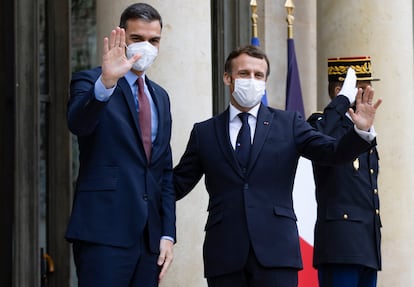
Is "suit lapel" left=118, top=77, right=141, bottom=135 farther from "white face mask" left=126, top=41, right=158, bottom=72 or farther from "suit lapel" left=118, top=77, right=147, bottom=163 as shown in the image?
"white face mask" left=126, top=41, right=158, bottom=72

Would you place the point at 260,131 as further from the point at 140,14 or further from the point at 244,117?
the point at 140,14

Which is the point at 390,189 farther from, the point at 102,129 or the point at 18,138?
the point at 102,129

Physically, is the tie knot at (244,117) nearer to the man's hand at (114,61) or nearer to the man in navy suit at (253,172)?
the man in navy suit at (253,172)

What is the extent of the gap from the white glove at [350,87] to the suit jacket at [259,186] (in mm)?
816

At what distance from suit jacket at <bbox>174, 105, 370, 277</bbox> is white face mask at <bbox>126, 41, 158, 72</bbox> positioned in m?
0.81

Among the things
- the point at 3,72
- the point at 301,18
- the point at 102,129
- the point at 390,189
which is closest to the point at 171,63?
the point at 3,72

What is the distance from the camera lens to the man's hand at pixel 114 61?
16.9ft

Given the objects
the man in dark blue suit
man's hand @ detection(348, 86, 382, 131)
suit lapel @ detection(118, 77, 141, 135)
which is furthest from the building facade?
man's hand @ detection(348, 86, 382, 131)

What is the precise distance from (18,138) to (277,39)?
357cm

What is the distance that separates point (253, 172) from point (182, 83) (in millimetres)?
1671

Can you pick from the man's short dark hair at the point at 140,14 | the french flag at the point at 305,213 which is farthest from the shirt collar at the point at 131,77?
the french flag at the point at 305,213

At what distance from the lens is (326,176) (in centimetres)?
729

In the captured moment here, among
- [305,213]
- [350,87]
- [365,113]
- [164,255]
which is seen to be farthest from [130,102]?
[305,213]

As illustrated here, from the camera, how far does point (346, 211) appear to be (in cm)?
724
